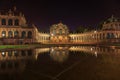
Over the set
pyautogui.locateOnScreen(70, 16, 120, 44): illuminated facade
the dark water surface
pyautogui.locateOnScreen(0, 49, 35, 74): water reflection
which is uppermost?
pyautogui.locateOnScreen(70, 16, 120, 44): illuminated facade

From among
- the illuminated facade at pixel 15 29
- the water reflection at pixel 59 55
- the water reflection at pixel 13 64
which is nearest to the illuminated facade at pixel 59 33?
the illuminated facade at pixel 15 29

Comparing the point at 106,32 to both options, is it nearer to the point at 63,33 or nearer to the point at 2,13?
the point at 63,33

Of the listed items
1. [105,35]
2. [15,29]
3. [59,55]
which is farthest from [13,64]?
[105,35]

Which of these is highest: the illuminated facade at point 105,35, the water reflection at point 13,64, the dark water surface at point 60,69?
the illuminated facade at point 105,35

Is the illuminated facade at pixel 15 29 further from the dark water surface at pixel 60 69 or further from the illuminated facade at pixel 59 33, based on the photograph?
the dark water surface at pixel 60 69

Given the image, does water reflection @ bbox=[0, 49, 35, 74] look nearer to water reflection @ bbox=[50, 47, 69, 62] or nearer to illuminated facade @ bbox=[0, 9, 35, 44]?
water reflection @ bbox=[50, 47, 69, 62]

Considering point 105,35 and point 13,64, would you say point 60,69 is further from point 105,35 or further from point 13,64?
point 105,35

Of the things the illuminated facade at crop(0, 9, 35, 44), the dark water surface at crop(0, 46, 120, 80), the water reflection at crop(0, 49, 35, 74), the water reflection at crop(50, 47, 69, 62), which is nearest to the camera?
the dark water surface at crop(0, 46, 120, 80)

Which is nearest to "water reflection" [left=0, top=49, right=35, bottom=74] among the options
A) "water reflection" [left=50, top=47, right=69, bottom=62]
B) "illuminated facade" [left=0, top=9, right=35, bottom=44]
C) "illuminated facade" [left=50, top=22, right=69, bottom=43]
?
"water reflection" [left=50, top=47, right=69, bottom=62]

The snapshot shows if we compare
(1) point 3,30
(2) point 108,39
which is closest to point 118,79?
(1) point 3,30

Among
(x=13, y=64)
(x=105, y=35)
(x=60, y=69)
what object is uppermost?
(x=105, y=35)

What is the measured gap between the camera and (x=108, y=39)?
75.6 m

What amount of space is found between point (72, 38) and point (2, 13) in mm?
60086

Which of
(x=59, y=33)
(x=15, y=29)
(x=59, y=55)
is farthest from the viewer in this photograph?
(x=59, y=33)
